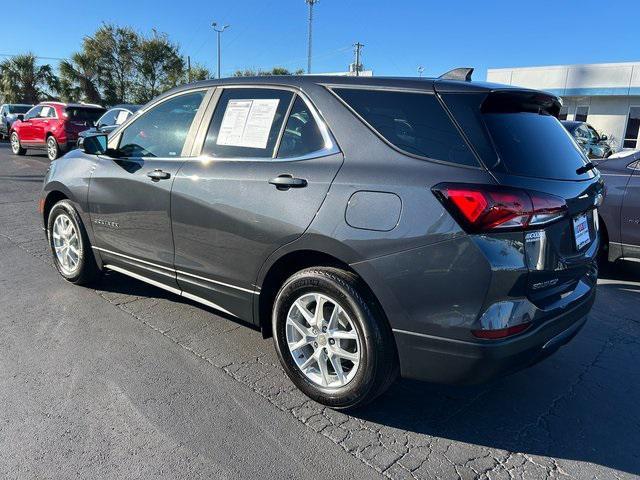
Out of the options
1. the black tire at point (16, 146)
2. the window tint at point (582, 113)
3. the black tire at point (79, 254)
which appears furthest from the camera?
the window tint at point (582, 113)

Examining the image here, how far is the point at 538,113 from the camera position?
2.94 meters

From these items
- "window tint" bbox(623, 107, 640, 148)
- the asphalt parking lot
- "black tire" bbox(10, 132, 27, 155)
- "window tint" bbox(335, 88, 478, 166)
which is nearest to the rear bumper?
the asphalt parking lot

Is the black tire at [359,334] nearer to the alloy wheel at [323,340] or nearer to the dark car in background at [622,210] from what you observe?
the alloy wheel at [323,340]

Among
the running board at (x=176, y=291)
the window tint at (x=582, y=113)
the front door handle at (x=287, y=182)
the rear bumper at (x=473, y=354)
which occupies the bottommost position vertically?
the running board at (x=176, y=291)

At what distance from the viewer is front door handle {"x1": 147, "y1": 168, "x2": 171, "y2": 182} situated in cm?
358

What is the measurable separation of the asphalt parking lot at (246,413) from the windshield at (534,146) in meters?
1.38

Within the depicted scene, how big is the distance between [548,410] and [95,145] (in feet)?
12.6

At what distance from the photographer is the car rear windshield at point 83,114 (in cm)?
1497

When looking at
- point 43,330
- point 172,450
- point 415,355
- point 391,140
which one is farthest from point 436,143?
point 43,330

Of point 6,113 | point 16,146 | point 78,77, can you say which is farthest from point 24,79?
point 16,146

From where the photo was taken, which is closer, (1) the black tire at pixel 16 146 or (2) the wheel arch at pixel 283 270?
(2) the wheel arch at pixel 283 270

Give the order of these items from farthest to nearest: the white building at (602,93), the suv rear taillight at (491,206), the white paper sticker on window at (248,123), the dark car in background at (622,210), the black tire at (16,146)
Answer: the white building at (602,93), the black tire at (16,146), the dark car in background at (622,210), the white paper sticker on window at (248,123), the suv rear taillight at (491,206)

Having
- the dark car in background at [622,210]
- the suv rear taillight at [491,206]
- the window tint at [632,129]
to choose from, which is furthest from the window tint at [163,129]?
the window tint at [632,129]

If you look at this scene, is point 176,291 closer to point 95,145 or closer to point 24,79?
point 95,145
